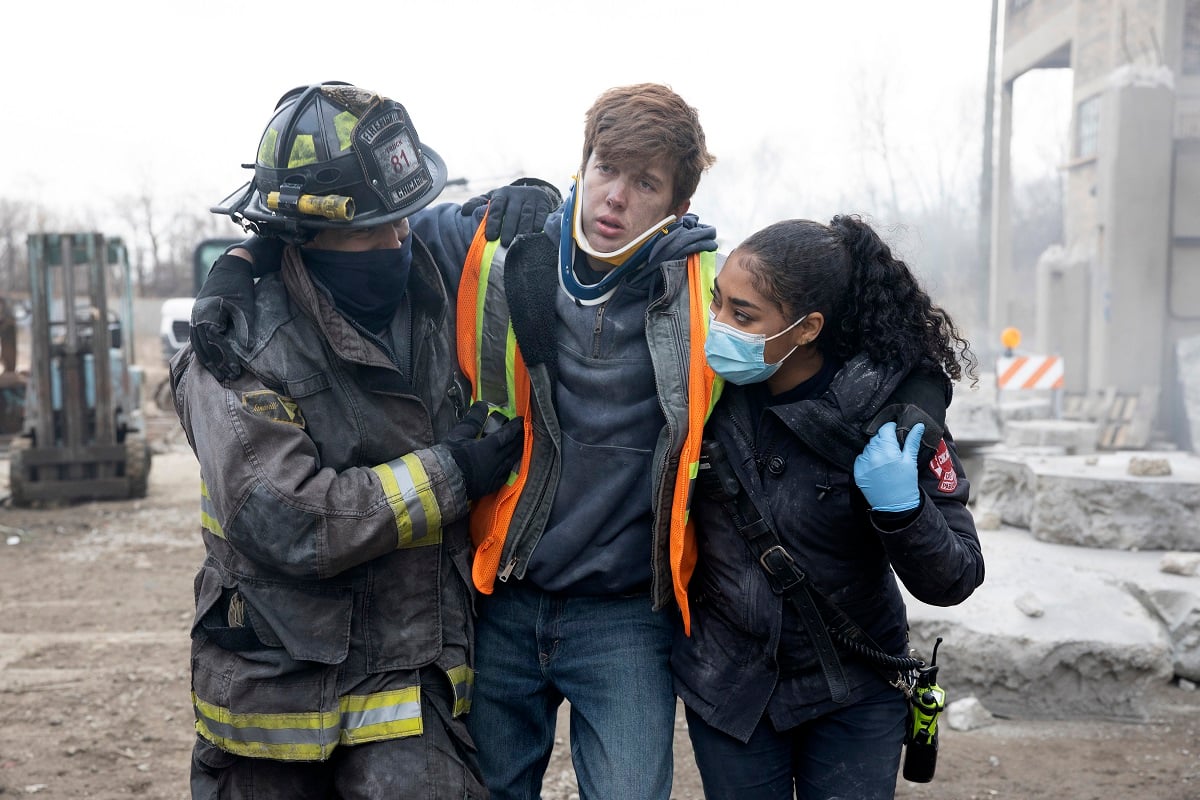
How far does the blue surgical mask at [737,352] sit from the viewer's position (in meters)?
2.31

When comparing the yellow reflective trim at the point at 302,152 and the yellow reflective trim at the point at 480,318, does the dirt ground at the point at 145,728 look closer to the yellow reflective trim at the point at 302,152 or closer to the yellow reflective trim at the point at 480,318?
the yellow reflective trim at the point at 480,318

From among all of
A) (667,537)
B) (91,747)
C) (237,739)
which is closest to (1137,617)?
(667,537)

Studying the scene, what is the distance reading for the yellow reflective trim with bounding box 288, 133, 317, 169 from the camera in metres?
2.37

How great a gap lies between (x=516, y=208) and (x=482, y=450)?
0.63 meters

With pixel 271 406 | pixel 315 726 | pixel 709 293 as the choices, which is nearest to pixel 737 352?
pixel 709 293

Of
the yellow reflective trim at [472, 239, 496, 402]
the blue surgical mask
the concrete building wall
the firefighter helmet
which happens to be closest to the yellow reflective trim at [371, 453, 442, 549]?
the yellow reflective trim at [472, 239, 496, 402]

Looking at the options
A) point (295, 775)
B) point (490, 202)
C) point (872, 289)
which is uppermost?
point (490, 202)

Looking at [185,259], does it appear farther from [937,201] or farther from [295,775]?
[295,775]

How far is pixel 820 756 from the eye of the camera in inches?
93.9

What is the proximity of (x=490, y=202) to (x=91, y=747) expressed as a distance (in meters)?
3.24

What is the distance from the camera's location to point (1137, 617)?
485cm

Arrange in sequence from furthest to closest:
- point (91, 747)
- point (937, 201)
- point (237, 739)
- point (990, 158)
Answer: point (937, 201), point (990, 158), point (91, 747), point (237, 739)

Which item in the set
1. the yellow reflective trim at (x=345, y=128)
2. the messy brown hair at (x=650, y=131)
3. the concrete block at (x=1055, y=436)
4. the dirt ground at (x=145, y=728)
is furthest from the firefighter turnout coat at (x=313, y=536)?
the concrete block at (x=1055, y=436)

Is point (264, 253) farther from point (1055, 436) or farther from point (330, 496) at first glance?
point (1055, 436)
